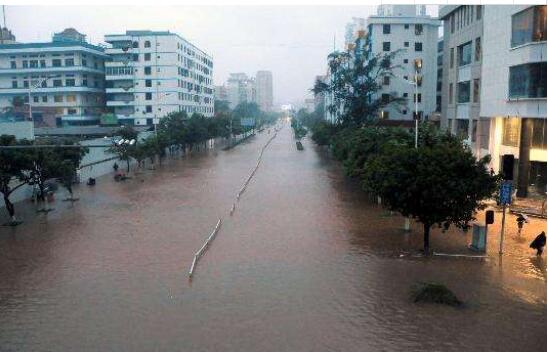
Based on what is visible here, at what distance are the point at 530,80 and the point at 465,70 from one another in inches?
446

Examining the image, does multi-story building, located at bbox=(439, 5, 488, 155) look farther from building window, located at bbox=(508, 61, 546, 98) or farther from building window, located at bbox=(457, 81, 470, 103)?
building window, located at bbox=(508, 61, 546, 98)

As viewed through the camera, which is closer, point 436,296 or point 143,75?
point 436,296

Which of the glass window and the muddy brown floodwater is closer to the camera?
the muddy brown floodwater

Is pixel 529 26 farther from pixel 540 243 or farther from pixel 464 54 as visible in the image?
pixel 540 243

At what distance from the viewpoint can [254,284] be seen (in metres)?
17.7

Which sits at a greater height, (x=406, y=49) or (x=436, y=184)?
(x=406, y=49)

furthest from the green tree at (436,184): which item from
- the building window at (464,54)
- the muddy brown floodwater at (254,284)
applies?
the building window at (464,54)

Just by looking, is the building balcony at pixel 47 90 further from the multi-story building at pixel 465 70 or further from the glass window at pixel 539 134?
the glass window at pixel 539 134

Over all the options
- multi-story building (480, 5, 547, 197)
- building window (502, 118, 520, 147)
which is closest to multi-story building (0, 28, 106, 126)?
multi-story building (480, 5, 547, 197)

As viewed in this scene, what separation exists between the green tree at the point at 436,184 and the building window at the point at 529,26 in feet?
52.1

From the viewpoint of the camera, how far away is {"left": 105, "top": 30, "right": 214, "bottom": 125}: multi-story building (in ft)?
297

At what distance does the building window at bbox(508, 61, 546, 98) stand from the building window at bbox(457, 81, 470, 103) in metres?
9.07

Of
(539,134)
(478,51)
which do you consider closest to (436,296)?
(539,134)

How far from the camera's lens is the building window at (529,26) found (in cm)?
3203
